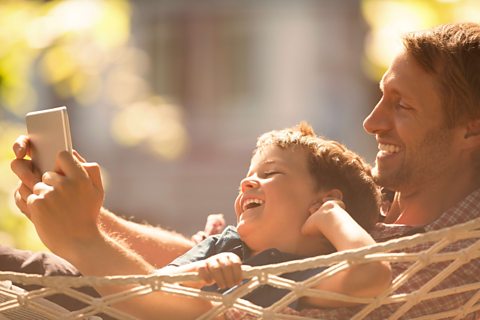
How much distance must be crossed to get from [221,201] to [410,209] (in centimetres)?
799

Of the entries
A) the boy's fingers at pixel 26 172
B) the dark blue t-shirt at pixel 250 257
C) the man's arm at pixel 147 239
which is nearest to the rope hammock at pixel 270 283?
the dark blue t-shirt at pixel 250 257

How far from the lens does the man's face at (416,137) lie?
1.84m

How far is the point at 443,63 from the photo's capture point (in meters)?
1.83

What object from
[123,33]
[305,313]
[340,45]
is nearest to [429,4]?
[123,33]

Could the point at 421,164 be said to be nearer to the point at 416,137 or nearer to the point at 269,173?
the point at 416,137

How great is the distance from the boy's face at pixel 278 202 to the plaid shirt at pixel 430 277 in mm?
146

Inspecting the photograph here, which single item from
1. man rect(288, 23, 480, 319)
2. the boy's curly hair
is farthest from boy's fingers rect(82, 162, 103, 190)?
man rect(288, 23, 480, 319)

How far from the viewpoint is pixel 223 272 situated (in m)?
1.39

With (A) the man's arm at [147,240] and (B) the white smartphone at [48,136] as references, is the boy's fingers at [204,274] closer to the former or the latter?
(B) the white smartphone at [48,136]

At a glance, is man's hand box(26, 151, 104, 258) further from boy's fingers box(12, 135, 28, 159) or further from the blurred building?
the blurred building

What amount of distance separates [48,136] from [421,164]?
68 centimetres

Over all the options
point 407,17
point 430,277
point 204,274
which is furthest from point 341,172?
point 407,17

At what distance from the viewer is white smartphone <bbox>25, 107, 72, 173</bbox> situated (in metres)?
1.58

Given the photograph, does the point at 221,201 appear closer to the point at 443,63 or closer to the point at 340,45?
the point at 340,45
